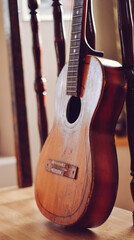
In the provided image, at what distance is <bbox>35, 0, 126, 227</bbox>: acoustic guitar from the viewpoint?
899 mm

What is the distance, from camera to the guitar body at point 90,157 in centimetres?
90

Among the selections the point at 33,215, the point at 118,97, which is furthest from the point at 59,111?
the point at 33,215

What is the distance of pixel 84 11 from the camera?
99 centimetres

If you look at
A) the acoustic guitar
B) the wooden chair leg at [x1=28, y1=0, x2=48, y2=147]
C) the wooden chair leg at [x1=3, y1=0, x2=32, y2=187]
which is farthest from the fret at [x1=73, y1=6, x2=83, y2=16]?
the wooden chair leg at [x1=3, y1=0, x2=32, y2=187]

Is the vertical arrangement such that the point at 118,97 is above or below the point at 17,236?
above

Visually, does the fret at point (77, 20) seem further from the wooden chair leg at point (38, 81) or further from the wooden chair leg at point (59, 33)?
the wooden chair leg at point (38, 81)

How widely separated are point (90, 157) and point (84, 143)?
0.05 m

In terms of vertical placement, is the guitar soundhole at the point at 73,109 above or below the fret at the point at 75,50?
below

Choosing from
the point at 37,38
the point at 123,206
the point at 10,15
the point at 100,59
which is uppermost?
the point at 10,15

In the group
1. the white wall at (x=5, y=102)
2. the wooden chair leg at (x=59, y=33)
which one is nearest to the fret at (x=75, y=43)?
the wooden chair leg at (x=59, y=33)

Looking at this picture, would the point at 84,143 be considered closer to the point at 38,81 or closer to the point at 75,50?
the point at 75,50

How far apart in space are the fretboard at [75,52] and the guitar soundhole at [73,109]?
0.10 feet

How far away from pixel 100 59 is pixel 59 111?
9.2 inches

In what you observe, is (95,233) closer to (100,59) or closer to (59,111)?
(59,111)
